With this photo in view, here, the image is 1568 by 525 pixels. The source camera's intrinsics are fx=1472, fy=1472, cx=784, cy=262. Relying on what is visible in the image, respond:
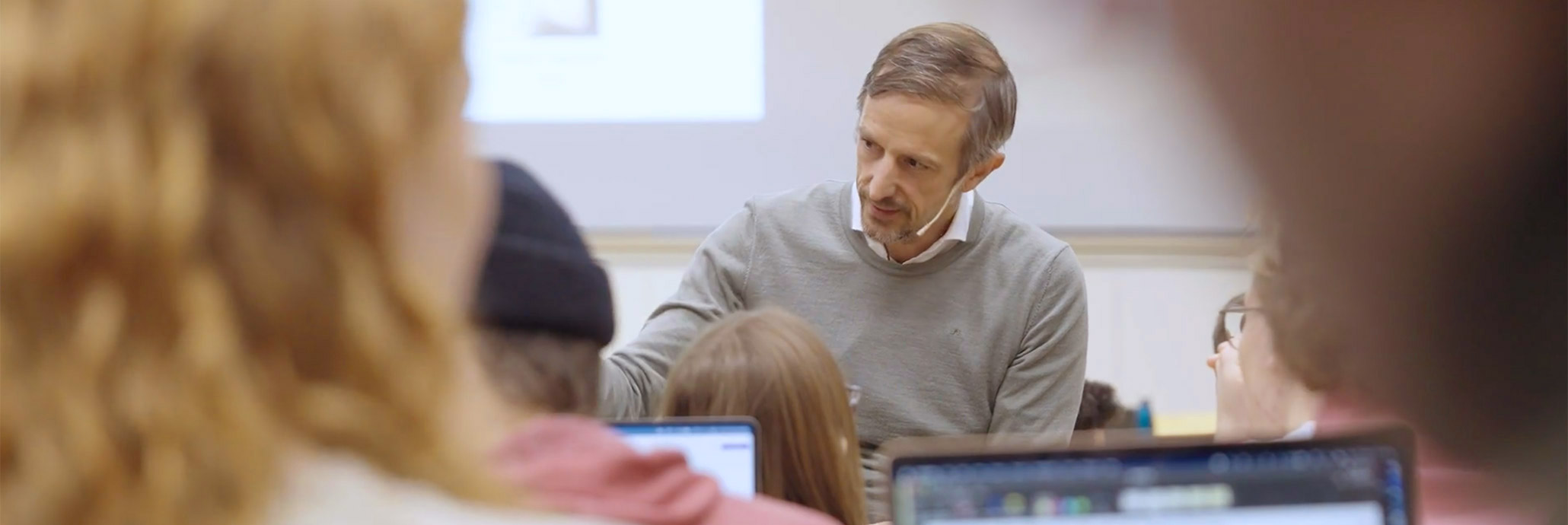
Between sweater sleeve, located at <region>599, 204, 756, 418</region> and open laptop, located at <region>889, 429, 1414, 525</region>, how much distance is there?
1.07 m

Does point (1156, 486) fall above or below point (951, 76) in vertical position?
below

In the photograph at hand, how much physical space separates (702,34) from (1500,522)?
272 centimetres

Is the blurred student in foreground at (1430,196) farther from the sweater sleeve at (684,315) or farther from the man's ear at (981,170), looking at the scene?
the man's ear at (981,170)

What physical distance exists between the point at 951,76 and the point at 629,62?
111cm

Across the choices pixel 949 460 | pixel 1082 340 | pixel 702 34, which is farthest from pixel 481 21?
pixel 702 34

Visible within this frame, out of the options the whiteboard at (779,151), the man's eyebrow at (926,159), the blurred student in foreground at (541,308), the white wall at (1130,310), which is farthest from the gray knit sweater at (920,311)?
the white wall at (1130,310)

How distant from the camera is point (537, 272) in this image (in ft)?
3.60

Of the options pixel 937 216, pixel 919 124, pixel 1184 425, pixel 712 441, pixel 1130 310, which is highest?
pixel 919 124

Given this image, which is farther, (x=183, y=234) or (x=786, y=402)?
(x=786, y=402)

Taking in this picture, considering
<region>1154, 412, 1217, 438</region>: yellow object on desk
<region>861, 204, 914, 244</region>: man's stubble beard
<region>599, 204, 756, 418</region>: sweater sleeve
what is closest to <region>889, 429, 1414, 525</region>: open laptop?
<region>599, 204, 756, 418</region>: sweater sleeve

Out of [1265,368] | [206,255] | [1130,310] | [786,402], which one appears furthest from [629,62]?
[206,255]

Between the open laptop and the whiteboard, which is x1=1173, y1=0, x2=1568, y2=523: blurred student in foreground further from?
the whiteboard

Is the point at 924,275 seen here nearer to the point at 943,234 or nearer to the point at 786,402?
the point at 943,234

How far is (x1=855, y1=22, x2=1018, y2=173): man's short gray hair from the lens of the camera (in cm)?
225
